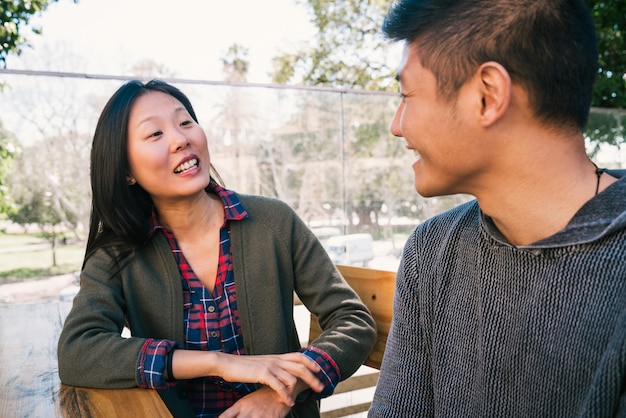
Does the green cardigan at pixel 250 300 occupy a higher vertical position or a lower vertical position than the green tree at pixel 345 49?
lower

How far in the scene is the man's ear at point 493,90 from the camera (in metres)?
0.96

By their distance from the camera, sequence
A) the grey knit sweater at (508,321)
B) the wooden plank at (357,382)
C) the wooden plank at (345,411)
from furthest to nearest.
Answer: the wooden plank at (357,382)
the wooden plank at (345,411)
the grey knit sweater at (508,321)

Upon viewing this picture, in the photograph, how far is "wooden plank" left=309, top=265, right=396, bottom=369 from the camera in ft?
5.55

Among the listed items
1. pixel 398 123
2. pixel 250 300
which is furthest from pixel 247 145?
pixel 398 123

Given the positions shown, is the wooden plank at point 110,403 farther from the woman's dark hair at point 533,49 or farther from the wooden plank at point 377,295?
the woman's dark hair at point 533,49

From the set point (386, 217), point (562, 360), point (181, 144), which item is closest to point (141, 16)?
point (386, 217)

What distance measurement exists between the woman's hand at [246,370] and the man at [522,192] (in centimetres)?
45

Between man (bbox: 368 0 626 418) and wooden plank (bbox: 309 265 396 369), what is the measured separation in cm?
57

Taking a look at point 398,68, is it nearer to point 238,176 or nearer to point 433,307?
point 433,307

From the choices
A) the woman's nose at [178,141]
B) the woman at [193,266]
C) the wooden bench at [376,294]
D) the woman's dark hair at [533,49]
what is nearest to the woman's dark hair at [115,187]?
the woman at [193,266]

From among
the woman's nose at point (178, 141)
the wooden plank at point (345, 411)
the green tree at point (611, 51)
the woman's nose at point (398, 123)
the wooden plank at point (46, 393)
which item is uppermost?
the green tree at point (611, 51)

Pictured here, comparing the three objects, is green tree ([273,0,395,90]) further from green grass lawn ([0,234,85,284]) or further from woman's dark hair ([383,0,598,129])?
woman's dark hair ([383,0,598,129])

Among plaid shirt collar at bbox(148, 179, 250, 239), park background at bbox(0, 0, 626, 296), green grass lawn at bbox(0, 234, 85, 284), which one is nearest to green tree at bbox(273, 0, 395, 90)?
park background at bbox(0, 0, 626, 296)

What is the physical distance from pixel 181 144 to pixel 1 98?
295cm
